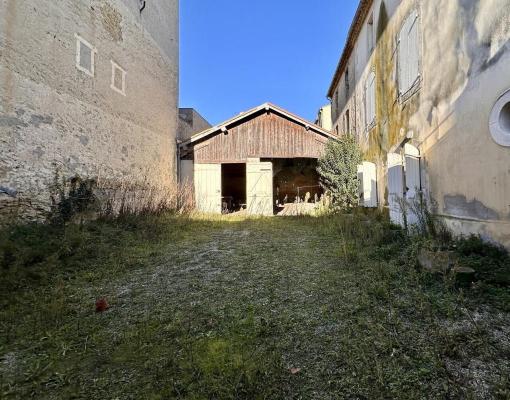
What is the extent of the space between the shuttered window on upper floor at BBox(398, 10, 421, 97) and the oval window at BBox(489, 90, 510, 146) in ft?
7.61

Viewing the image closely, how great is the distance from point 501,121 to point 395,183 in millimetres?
3288

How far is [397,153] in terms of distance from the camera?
662 centimetres

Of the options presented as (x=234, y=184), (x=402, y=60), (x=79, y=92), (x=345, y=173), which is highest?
(x=402, y=60)

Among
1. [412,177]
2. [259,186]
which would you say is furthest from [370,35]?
[259,186]

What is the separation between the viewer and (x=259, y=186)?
1227cm

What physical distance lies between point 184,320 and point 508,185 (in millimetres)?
3581

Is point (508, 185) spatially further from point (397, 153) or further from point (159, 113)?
point (159, 113)

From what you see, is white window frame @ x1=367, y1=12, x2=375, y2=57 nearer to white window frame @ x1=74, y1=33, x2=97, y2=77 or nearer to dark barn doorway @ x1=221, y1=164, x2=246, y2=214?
white window frame @ x1=74, y1=33, x2=97, y2=77

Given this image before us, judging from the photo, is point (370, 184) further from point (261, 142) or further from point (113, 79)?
point (113, 79)

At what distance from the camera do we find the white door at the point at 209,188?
39.5ft

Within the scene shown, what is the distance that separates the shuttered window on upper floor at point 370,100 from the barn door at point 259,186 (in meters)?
4.27

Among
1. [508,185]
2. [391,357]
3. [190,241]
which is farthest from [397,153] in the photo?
[391,357]

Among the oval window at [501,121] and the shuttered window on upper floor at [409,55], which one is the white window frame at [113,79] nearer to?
A: the shuttered window on upper floor at [409,55]

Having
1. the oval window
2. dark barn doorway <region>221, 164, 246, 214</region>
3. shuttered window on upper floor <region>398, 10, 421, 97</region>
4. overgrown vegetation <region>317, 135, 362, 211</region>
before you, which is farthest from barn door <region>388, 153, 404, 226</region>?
dark barn doorway <region>221, 164, 246, 214</region>
